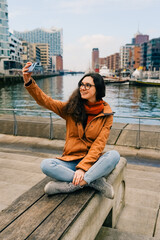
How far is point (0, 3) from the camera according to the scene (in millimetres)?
87062

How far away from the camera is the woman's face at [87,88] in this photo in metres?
3.39

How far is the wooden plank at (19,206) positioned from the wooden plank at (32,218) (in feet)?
0.17

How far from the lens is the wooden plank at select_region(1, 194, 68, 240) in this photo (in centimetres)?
216

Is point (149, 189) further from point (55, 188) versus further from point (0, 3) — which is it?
point (0, 3)

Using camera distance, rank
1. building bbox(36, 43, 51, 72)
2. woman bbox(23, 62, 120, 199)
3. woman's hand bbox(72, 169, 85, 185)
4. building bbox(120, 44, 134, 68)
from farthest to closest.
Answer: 1. building bbox(36, 43, 51, 72)
2. building bbox(120, 44, 134, 68)
3. woman bbox(23, 62, 120, 199)
4. woman's hand bbox(72, 169, 85, 185)

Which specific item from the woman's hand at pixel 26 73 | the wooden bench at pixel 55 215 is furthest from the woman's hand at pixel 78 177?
the woman's hand at pixel 26 73

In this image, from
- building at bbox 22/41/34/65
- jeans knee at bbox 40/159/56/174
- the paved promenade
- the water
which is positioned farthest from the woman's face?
building at bbox 22/41/34/65

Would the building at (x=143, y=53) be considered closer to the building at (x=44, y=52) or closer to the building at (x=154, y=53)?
the building at (x=154, y=53)

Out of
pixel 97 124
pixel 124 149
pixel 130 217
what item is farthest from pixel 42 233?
pixel 124 149

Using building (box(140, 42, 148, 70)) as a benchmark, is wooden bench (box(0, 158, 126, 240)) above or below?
below

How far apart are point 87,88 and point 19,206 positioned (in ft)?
5.32

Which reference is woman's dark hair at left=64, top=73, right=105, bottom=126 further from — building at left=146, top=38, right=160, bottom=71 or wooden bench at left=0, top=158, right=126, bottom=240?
building at left=146, top=38, right=160, bottom=71

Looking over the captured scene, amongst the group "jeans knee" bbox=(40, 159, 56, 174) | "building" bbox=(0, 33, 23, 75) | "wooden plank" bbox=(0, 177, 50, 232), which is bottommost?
"wooden plank" bbox=(0, 177, 50, 232)

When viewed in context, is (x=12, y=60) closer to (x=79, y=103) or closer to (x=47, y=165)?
(x=79, y=103)
